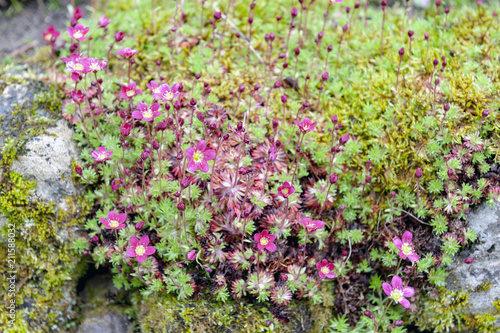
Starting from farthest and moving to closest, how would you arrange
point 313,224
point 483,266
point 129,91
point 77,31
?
point 77,31 < point 129,91 < point 483,266 < point 313,224

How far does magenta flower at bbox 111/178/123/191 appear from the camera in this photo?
12.6ft

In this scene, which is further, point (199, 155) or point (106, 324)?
point (106, 324)

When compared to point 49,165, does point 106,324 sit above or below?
below

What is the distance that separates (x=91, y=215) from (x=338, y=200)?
101 inches

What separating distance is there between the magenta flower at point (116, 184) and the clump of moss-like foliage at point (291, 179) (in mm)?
23

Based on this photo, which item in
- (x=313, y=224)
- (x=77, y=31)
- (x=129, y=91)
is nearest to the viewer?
(x=313, y=224)

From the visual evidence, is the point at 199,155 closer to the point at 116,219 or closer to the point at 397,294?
the point at 116,219

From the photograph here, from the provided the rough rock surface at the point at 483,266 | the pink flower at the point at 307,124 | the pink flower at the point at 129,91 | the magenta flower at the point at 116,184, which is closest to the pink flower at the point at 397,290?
the rough rock surface at the point at 483,266

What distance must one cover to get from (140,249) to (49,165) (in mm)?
1365

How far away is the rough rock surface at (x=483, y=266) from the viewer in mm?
3742

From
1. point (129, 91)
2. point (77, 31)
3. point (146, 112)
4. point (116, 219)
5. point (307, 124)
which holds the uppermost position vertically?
point (77, 31)

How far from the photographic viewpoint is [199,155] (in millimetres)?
3447

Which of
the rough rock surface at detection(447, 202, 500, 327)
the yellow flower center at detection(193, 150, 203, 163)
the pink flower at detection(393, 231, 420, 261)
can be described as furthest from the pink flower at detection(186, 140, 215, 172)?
the rough rock surface at detection(447, 202, 500, 327)

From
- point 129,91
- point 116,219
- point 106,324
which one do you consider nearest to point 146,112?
point 129,91
